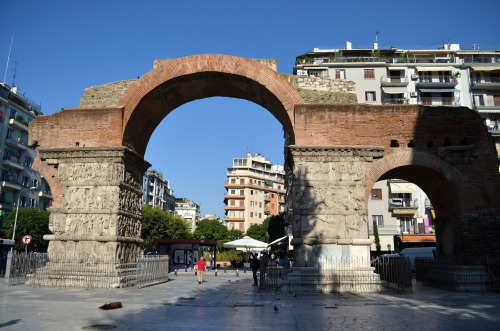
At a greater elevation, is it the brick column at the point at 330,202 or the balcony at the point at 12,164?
the balcony at the point at 12,164

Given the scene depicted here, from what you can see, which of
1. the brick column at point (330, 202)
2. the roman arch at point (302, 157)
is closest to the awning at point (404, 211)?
the roman arch at point (302, 157)

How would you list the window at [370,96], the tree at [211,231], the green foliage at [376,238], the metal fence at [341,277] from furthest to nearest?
1. the tree at [211,231]
2. the window at [370,96]
3. the green foliage at [376,238]
4. the metal fence at [341,277]

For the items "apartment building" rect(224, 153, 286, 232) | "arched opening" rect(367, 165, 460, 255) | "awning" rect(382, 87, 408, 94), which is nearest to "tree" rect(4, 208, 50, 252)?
"arched opening" rect(367, 165, 460, 255)

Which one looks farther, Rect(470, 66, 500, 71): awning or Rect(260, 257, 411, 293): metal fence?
Rect(470, 66, 500, 71): awning

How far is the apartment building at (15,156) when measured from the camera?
39906mm

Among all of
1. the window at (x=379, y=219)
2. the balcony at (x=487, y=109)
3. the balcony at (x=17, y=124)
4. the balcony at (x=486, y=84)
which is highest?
the balcony at (x=486, y=84)

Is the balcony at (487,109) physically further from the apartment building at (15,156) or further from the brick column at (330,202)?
the apartment building at (15,156)

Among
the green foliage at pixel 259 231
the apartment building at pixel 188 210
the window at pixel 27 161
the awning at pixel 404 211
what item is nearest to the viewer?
the awning at pixel 404 211

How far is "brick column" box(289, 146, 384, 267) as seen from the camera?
43.4ft

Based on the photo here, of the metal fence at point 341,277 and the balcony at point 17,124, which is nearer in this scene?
the metal fence at point 341,277

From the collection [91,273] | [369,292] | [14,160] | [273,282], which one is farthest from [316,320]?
[14,160]

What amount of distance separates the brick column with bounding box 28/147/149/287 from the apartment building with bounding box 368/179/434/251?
1141 inches

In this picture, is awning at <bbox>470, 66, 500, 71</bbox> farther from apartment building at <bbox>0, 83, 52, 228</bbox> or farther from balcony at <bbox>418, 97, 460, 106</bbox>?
apartment building at <bbox>0, 83, 52, 228</bbox>

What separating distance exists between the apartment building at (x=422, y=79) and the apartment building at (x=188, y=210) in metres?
66.9
